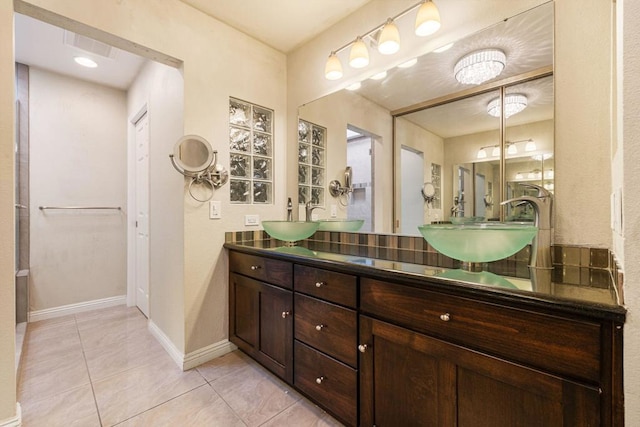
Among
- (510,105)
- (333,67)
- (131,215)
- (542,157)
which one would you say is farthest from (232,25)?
(131,215)

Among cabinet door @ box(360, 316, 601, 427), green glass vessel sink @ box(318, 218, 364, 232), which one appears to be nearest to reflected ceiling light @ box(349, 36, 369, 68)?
green glass vessel sink @ box(318, 218, 364, 232)

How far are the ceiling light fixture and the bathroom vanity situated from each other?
1.24 m

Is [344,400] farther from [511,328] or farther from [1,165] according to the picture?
[1,165]

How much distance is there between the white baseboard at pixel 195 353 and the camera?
191 centimetres

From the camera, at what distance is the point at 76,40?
2.22 metres

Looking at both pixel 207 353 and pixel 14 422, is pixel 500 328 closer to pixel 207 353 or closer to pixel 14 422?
pixel 207 353

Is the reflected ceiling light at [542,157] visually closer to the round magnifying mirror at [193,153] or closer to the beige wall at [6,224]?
the round magnifying mirror at [193,153]

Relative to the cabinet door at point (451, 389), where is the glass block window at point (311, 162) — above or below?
above

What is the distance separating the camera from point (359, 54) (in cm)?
176

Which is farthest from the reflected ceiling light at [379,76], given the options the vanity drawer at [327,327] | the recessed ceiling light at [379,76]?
the vanity drawer at [327,327]

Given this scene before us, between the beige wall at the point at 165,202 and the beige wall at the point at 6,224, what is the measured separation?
79 cm

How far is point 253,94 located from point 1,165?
5.10ft

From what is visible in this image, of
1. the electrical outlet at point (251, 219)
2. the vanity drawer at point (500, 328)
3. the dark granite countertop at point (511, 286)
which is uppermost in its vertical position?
the electrical outlet at point (251, 219)

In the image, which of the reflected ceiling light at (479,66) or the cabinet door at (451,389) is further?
the reflected ceiling light at (479,66)
